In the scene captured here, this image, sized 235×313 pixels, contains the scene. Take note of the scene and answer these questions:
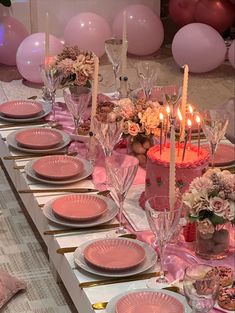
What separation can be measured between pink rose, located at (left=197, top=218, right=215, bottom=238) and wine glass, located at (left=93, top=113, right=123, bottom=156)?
0.69 meters

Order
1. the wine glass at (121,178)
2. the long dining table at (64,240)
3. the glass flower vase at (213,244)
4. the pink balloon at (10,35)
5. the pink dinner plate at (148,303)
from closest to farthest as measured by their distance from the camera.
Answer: the pink dinner plate at (148,303) < the long dining table at (64,240) < the glass flower vase at (213,244) < the wine glass at (121,178) < the pink balloon at (10,35)

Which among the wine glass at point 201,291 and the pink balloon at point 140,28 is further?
the pink balloon at point 140,28

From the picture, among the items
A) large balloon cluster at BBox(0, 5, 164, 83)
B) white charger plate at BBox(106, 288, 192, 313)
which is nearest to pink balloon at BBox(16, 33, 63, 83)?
large balloon cluster at BBox(0, 5, 164, 83)

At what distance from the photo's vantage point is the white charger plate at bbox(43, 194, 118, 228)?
8.07 ft

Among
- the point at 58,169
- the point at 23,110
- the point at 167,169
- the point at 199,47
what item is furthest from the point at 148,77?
the point at 199,47

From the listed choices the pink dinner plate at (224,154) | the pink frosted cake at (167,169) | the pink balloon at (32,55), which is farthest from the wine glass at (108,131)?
the pink balloon at (32,55)

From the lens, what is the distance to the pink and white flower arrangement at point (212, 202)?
7.19 feet

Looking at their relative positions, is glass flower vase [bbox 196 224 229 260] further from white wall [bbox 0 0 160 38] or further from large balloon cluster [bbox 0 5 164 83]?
white wall [bbox 0 0 160 38]

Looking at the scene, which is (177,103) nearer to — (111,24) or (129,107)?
(129,107)

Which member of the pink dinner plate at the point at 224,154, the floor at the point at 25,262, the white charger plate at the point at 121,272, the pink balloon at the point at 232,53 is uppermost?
the pink dinner plate at the point at 224,154

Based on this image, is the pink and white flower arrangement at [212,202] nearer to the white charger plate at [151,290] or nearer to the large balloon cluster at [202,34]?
the white charger plate at [151,290]

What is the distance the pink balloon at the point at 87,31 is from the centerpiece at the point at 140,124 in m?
2.74

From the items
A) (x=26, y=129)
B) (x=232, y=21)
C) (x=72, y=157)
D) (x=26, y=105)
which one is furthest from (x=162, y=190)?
(x=232, y=21)

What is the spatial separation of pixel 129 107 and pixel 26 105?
0.81 metres
